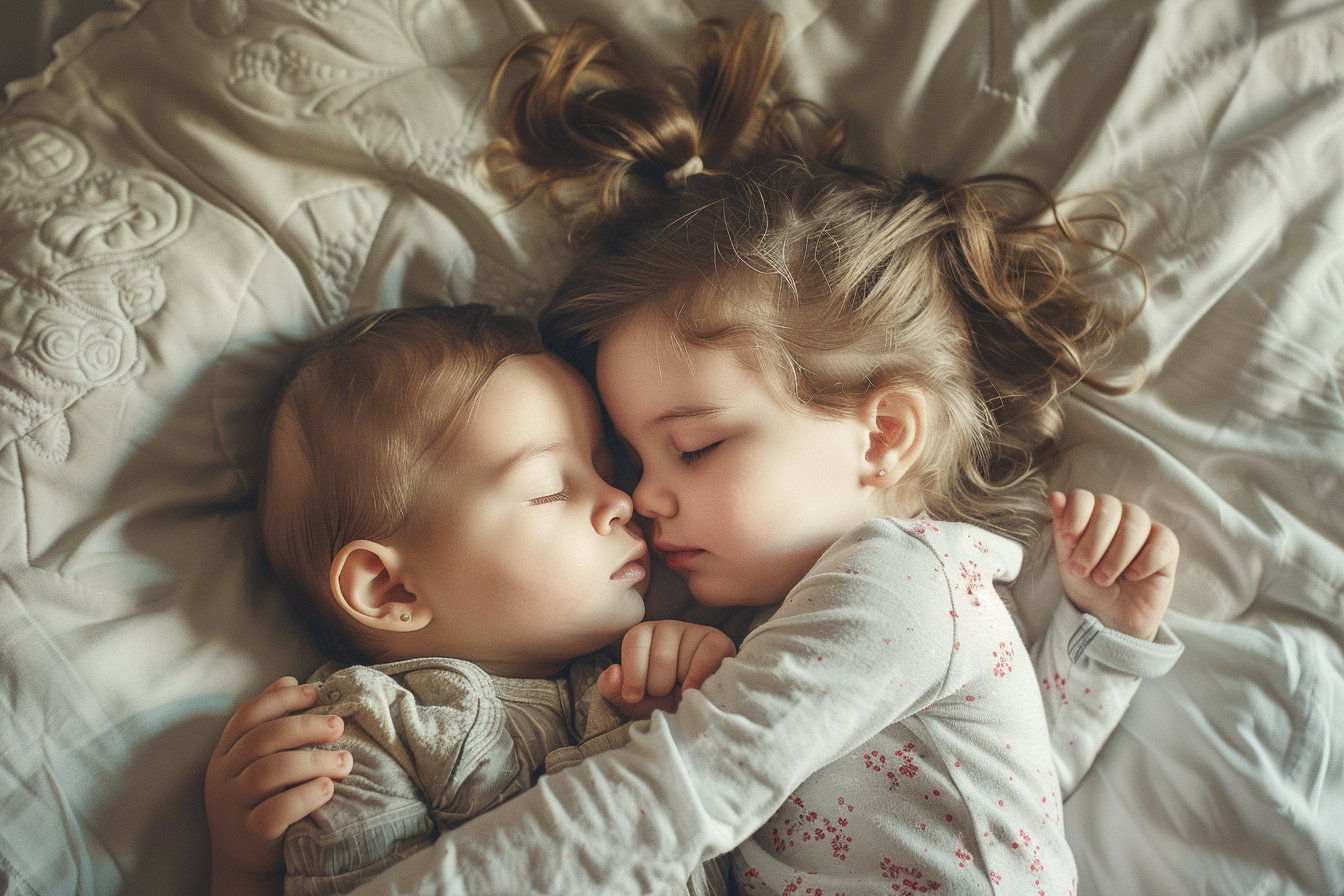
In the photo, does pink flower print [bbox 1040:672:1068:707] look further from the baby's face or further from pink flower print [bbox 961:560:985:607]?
the baby's face

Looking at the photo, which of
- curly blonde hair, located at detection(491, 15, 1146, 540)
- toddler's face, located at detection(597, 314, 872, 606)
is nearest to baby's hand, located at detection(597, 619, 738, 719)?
toddler's face, located at detection(597, 314, 872, 606)

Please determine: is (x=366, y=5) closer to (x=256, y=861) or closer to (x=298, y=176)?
(x=298, y=176)

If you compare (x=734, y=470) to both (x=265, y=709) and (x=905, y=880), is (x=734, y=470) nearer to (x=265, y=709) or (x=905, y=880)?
(x=905, y=880)

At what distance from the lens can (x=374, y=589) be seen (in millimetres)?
1043

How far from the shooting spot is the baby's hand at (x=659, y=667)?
3.25 ft

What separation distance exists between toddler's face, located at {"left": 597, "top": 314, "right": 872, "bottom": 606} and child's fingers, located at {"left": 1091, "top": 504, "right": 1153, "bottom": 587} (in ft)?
1.05

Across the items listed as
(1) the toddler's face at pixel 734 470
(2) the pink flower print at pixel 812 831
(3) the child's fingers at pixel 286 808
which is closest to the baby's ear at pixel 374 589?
(3) the child's fingers at pixel 286 808

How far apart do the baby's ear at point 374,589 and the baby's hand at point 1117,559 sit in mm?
845

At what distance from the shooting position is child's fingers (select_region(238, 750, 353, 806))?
0.87m

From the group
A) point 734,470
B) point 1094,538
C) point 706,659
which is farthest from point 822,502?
point 1094,538

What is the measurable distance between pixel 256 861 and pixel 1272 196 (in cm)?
153

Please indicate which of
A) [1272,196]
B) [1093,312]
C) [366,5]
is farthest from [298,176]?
[1272,196]

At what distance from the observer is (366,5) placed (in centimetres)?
119

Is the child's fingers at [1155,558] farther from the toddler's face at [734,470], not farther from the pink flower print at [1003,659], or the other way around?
the toddler's face at [734,470]
